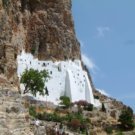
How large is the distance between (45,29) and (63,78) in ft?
36.6

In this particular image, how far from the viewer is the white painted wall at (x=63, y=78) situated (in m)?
84.3

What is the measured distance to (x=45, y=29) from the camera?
92875 millimetres

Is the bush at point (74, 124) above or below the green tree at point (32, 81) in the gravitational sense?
below

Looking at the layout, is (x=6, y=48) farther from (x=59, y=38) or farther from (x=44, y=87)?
(x=59, y=38)

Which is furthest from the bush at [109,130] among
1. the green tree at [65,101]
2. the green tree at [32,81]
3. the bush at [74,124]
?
the green tree at [32,81]

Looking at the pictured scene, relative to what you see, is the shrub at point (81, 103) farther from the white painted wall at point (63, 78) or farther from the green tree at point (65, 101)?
the white painted wall at point (63, 78)

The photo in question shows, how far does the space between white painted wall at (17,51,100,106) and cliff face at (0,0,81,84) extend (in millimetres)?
2288

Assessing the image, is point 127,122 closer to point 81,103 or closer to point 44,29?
point 81,103

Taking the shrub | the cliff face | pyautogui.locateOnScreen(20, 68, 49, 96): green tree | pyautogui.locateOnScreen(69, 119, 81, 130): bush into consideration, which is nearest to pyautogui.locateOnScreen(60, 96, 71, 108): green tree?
the shrub

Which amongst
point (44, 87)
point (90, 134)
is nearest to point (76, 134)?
point (90, 134)

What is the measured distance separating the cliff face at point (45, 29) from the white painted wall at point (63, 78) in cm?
229

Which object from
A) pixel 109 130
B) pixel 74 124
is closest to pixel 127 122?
pixel 109 130

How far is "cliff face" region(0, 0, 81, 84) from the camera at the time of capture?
88.1m

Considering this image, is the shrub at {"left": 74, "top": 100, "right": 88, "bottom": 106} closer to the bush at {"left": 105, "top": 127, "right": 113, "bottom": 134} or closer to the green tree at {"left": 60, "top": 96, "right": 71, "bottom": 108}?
the green tree at {"left": 60, "top": 96, "right": 71, "bottom": 108}
